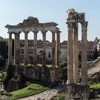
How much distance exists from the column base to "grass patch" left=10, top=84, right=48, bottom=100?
44.5ft

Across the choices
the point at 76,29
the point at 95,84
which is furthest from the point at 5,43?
the point at 76,29

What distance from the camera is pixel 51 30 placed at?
5281 centimetres

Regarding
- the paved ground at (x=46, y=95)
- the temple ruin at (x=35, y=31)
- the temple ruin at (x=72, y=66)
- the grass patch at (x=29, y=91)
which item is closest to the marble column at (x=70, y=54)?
the temple ruin at (x=72, y=66)

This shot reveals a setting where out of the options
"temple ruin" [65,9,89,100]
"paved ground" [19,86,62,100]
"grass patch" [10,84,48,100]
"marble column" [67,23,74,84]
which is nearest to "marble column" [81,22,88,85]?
"temple ruin" [65,9,89,100]

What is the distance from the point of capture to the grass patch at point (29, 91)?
4588cm

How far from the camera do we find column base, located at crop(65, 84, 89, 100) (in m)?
32.4

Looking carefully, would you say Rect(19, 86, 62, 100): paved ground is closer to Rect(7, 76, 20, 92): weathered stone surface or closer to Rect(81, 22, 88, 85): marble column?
Rect(7, 76, 20, 92): weathered stone surface

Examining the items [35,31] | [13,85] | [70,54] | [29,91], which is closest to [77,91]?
[70,54]

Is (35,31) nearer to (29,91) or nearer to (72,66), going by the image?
(29,91)

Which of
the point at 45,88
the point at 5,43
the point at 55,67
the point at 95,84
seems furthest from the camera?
the point at 5,43

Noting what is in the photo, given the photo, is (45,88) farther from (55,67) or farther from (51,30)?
(51,30)

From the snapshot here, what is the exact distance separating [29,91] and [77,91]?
1526cm

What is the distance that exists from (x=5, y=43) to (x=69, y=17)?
147 feet

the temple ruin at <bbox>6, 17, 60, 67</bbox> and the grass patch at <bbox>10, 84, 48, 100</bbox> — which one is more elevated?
the temple ruin at <bbox>6, 17, 60, 67</bbox>
